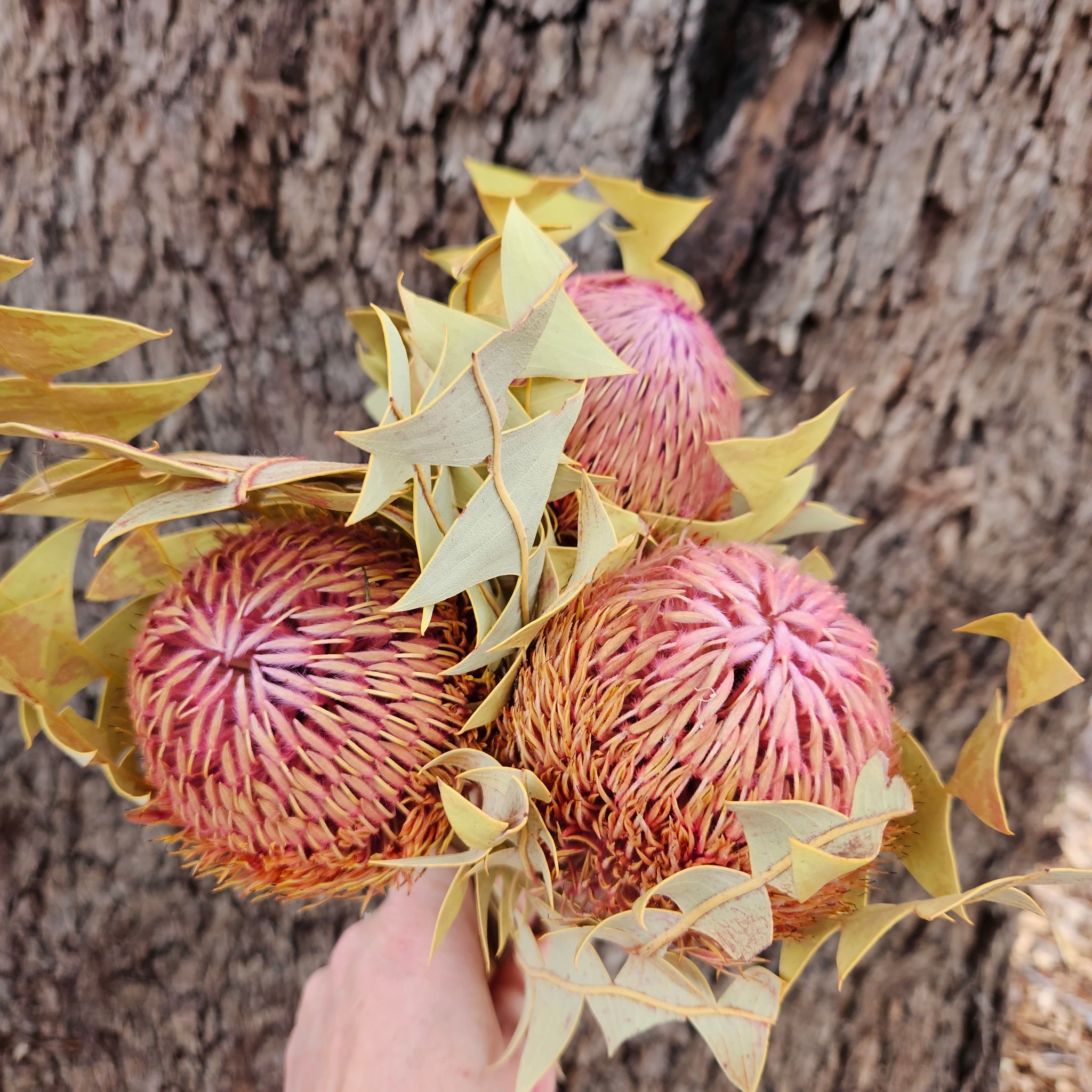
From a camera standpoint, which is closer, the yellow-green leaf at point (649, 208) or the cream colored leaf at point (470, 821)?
the cream colored leaf at point (470, 821)

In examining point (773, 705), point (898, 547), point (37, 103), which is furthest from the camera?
point (898, 547)

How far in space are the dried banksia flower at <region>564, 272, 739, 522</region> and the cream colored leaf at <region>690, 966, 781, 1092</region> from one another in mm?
251

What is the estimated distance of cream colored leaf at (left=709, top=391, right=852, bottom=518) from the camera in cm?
40

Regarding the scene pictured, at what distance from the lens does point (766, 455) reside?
0.41m

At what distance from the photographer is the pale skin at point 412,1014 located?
0.55m

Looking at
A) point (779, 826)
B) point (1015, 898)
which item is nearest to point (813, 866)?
point (779, 826)

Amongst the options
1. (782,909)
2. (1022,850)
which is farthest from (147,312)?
(1022,850)

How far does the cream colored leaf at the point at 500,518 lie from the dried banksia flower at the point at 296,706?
5cm

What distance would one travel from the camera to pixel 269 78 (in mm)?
645

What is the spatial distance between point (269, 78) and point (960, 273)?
0.63m

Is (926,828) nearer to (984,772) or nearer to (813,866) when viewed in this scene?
(984,772)

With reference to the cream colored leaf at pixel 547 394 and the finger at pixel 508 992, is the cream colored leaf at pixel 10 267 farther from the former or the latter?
the finger at pixel 508 992

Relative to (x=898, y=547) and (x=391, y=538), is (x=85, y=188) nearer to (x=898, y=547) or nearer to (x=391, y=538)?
(x=391, y=538)

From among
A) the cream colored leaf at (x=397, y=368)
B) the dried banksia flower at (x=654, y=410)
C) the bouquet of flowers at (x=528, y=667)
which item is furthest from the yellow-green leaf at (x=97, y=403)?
the dried banksia flower at (x=654, y=410)
